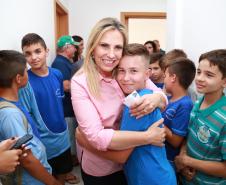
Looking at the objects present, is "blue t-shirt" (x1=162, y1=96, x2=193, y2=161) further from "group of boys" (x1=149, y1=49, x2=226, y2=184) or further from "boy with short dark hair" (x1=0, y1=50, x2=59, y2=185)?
"boy with short dark hair" (x1=0, y1=50, x2=59, y2=185)

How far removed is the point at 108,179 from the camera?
1.30 metres

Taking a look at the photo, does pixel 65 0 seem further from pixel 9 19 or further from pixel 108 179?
pixel 108 179

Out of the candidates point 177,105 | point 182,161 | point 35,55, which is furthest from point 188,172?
point 35,55

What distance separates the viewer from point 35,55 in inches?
85.7

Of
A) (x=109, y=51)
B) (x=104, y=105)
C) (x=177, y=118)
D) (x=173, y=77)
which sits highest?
(x=109, y=51)

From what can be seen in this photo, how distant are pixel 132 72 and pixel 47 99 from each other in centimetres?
120

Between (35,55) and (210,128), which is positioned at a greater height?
(35,55)

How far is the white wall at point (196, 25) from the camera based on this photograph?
1.69 metres

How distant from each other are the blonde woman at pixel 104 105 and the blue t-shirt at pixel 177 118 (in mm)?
338

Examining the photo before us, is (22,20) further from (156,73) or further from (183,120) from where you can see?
(183,120)

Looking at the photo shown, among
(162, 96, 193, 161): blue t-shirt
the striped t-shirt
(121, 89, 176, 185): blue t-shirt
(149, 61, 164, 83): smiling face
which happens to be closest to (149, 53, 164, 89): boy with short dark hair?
(149, 61, 164, 83): smiling face

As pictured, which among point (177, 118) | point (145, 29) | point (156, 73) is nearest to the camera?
point (177, 118)

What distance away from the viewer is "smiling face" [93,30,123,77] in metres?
1.21

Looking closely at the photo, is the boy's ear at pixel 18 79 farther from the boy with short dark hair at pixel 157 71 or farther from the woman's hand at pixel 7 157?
the boy with short dark hair at pixel 157 71
